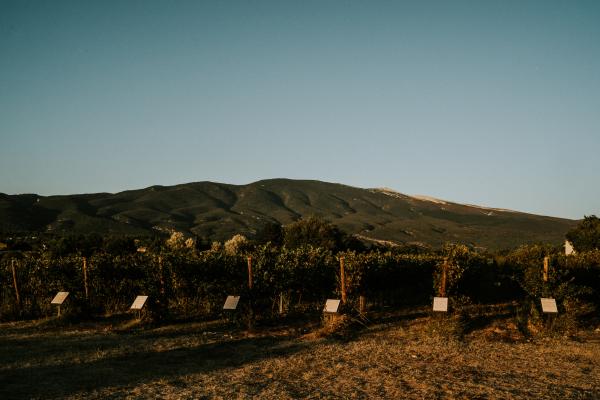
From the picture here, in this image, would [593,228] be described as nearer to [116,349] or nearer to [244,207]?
[116,349]

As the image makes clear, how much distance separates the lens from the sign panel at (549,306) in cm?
1375

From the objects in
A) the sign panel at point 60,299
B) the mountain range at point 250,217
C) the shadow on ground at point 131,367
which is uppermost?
the mountain range at point 250,217

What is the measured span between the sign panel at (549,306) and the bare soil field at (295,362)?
816 mm

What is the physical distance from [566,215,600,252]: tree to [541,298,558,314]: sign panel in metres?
26.0

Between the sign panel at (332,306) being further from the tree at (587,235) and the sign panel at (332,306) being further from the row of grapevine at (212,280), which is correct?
the tree at (587,235)

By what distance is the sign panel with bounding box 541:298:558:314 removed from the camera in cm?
1375

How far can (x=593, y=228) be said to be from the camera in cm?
3875

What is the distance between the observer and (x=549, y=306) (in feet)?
45.5

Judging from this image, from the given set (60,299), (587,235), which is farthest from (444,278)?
(587,235)

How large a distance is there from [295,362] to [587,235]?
3390 centimetres

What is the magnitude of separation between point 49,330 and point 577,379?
14512 millimetres

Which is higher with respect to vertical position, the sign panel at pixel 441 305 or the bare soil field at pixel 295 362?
the sign panel at pixel 441 305

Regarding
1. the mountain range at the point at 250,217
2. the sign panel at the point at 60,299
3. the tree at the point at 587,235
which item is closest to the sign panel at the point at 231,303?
the sign panel at the point at 60,299

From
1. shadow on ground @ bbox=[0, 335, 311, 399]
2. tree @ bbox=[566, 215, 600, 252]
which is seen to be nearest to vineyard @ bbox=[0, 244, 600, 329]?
shadow on ground @ bbox=[0, 335, 311, 399]
